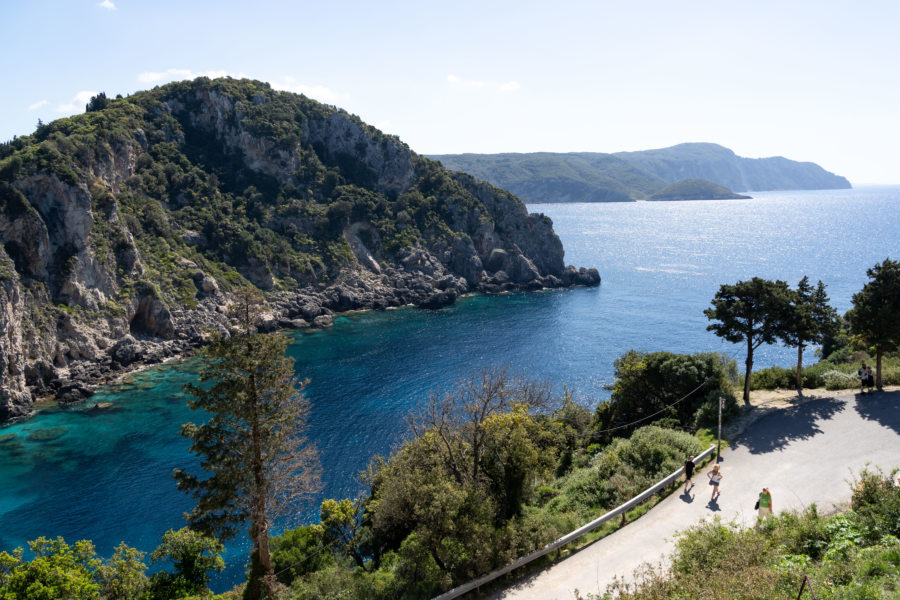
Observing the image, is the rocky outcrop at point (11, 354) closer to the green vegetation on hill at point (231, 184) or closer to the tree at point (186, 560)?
the green vegetation on hill at point (231, 184)

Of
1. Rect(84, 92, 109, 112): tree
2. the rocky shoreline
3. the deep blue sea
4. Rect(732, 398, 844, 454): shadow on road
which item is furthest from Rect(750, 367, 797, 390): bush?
Rect(84, 92, 109, 112): tree

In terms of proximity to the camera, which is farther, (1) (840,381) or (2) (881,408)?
(1) (840,381)

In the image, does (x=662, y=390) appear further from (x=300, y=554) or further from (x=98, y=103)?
(x=98, y=103)

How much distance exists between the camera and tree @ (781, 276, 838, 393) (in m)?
28.2

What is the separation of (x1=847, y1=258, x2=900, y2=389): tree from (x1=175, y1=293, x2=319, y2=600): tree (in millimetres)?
29109

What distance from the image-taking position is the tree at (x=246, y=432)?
730 inches

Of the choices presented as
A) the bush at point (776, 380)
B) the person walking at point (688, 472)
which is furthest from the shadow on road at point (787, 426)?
the person walking at point (688, 472)

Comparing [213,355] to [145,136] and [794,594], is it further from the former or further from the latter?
[145,136]

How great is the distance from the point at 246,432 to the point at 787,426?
24.6m

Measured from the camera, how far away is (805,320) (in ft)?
92.1

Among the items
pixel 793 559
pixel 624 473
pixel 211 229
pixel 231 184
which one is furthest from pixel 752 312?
pixel 231 184

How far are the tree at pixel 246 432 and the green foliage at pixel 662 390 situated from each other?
1956cm

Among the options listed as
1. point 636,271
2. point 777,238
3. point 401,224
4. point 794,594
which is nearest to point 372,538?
point 794,594

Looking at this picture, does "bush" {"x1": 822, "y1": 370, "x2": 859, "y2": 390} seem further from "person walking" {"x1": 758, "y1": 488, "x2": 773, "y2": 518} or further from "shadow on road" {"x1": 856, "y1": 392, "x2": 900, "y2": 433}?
"person walking" {"x1": 758, "y1": 488, "x2": 773, "y2": 518}
